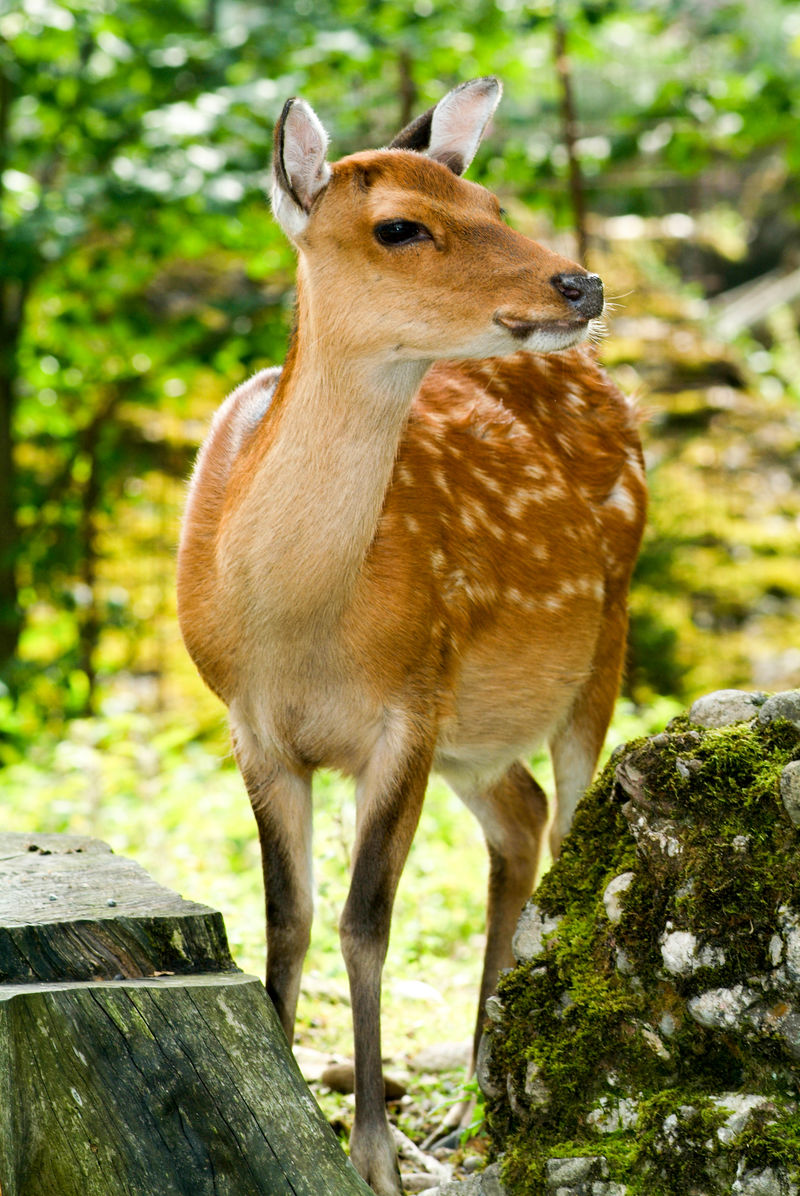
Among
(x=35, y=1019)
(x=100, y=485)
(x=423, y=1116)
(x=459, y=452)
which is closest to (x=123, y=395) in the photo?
(x=100, y=485)

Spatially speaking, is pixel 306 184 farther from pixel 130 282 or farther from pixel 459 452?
pixel 130 282

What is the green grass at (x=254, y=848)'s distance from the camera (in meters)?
4.78

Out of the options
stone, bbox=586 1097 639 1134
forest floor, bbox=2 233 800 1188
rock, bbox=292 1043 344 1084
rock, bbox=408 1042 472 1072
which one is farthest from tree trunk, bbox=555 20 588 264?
stone, bbox=586 1097 639 1134

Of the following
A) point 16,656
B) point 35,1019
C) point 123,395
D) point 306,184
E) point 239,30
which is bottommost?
point 35,1019

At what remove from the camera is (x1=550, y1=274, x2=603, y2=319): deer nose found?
296cm

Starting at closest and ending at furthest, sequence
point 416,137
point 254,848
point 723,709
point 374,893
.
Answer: point 723,709 → point 374,893 → point 416,137 → point 254,848

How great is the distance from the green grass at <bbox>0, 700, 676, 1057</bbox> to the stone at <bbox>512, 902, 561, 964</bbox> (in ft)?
3.36

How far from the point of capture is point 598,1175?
2588mm

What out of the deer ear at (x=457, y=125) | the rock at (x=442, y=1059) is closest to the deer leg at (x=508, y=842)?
the rock at (x=442, y=1059)

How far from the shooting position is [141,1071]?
255 centimetres

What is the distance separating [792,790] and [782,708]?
0.22m

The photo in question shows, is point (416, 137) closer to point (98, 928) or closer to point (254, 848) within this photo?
point (98, 928)

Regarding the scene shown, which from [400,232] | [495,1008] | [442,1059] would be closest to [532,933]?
[495,1008]

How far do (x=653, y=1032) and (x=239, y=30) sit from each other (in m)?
6.24
